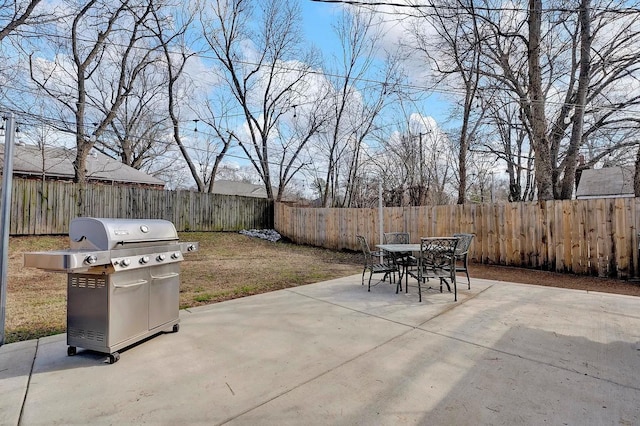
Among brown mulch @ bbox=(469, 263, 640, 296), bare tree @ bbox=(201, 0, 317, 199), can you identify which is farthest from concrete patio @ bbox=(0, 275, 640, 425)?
bare tree @ bbox=(201, 0, 317, 199)

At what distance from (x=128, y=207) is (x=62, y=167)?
7737 mm

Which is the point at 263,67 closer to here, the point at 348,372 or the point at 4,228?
the point at 4,228

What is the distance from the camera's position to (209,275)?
6.47m

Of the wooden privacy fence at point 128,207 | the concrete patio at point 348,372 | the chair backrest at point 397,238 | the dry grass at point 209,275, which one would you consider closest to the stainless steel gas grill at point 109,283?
the concrete patio at point 348,372

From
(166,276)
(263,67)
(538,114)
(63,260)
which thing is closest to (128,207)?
(166,276)

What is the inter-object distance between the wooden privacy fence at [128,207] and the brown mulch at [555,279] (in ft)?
33.0

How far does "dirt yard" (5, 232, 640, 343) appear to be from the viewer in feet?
12.5

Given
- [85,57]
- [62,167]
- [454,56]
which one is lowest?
[62,167]

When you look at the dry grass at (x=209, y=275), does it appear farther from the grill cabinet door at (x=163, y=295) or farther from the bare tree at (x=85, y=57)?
the bare tree at (x=85, y=57)

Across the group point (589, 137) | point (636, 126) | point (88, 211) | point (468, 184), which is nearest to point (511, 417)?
point (636, 126)

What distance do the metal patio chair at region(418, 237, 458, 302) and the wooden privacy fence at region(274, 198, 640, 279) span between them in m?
3.30

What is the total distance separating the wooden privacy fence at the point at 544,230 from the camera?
568 centimetres

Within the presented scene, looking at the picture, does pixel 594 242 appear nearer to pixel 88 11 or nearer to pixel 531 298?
pixel 531 298

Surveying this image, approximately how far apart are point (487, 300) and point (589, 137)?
8.86m
